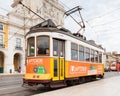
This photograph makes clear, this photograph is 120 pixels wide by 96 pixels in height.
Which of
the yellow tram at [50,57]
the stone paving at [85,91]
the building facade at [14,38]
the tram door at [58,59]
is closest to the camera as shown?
the stone paving at [85,91]

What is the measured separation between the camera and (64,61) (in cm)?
1322

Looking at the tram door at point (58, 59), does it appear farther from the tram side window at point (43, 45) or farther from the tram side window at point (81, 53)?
the tram side window at point (81, 53)

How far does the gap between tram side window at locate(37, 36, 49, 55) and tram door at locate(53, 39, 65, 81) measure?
451mm

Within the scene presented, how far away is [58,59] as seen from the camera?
12.7 m

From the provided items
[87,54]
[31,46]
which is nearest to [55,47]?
[31,46]

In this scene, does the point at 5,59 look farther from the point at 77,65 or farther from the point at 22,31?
the point at 77,65

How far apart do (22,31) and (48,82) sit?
35090 millimetres

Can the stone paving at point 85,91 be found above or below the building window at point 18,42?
below

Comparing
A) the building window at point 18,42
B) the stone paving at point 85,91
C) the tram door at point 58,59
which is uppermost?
the building window at point 18,42

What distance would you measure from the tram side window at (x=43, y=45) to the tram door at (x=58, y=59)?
451mm

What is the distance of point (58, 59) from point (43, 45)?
109cm

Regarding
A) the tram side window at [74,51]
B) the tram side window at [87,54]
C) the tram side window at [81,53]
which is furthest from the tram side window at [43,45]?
the tram side window at [87,54]

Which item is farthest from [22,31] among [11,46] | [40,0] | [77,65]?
[77,65]

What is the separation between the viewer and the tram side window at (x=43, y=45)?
40.7 ft
